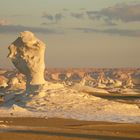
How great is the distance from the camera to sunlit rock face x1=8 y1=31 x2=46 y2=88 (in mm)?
86438

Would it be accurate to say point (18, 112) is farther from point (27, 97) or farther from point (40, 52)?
point (40, 52)

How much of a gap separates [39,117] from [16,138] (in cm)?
2776

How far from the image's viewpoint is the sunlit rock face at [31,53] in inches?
3403

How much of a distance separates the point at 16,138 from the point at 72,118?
27905 mm

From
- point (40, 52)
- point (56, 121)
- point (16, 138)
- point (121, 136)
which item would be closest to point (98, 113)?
point (56, 121)

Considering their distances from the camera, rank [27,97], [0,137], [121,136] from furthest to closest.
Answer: [27,97]
[121,136]
[0,137]

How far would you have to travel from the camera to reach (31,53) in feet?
285

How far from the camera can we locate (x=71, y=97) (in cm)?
8056

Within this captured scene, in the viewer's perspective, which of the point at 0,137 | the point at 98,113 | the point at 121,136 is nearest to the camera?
the point at 0,137

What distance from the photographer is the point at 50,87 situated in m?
84.4

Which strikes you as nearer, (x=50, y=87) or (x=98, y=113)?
(x=98, y=113)

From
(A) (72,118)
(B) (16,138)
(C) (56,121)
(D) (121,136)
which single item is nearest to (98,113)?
(A) (72,118)

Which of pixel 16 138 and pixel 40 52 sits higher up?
pixel 40 52

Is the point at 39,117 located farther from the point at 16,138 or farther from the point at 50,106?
the point at 16,138
